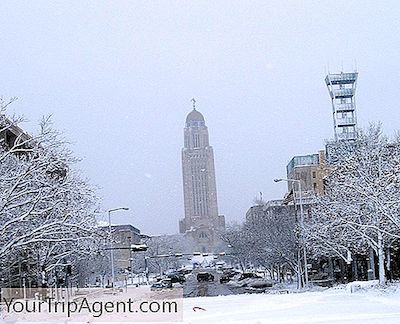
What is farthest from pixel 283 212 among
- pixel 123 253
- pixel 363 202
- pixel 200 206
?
pixel 200 206

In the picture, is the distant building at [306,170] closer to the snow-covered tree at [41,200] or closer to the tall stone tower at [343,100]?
the tall stone tower at [343,100]

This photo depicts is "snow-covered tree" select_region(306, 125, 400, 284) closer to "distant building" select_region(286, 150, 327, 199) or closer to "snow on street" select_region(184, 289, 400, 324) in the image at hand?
"snow on street" select_region(184, 289, 400, 324)

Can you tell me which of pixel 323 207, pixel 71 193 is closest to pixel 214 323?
pixel 71 193

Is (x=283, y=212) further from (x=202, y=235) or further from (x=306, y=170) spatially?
(x=202, y=235)

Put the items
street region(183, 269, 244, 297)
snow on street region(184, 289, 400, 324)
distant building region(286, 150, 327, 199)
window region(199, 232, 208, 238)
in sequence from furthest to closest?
window region(199, 232, 208, 238)
distant building region(286, 150, 327, 199)
street region(183, 269, 244, 297)
snow on street region(184, 289, 400, 324)

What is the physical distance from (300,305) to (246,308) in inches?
88.3

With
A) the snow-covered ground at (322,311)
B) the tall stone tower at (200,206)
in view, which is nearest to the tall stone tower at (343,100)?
the snow-covered ground at (322,311)

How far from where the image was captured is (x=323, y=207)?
48656 mm

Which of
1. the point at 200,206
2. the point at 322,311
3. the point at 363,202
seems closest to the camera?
the point at 322,311

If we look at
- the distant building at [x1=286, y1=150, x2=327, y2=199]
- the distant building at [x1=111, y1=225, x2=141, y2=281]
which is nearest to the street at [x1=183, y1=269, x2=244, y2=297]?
the distant building at [x1=111, y1=225, x2=141, y2=281]

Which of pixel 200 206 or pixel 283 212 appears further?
pixel 200 206

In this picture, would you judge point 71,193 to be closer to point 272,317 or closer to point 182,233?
point 272,317

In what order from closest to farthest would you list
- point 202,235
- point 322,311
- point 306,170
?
point 322,311 → point 306,170 → point 202,235

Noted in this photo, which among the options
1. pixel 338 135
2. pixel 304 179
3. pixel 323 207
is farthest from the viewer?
pixel 304 179
